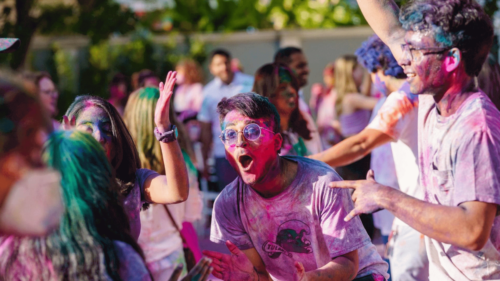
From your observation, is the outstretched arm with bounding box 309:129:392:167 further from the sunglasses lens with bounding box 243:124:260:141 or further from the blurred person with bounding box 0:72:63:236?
the blurred person with bounding box 0:72:63:236

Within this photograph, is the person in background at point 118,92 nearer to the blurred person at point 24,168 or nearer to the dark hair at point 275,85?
the dark hair at point 275,85

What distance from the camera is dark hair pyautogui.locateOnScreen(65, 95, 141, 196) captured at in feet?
9.43

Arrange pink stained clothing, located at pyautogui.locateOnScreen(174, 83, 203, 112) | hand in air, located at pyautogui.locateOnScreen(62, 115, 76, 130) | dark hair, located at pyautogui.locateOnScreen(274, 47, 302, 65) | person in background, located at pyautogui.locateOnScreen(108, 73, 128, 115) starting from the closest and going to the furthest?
hand in air, located at pyautogui.locateOnScreen(62, 115, 76, 130), dark hair, located at pyautogui.locateOnScreen(274, 47, 302, 65), person in background, located at pyautogui.locateOnScreen(108, 73, 128, 115), pink stained clothing, located at pyautogui.locateOnScreen(174, 83, 203, 112)

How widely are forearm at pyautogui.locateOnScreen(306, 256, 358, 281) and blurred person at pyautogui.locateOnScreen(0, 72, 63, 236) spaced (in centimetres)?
117

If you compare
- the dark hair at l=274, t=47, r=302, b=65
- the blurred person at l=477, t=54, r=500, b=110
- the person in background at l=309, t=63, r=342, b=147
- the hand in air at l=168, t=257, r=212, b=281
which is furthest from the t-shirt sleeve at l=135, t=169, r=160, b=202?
the person in background at l=309, t=63, r=342, b=147

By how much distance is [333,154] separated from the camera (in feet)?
12.8

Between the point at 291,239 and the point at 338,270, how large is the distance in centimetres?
29

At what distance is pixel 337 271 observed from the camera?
2635mm

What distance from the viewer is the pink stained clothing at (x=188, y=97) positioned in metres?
10.3

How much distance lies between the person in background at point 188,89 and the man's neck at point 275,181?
733cm

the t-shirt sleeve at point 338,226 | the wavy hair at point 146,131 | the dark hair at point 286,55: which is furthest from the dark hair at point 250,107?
the dark hair at point 286,55

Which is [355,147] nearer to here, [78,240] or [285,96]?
[285,96]

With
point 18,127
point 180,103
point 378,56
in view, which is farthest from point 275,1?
point 18,127

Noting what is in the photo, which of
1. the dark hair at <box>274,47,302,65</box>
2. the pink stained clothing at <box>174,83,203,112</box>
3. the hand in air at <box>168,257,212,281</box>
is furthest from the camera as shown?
the pink stained clothing at <box>174,83,203,112</box>
